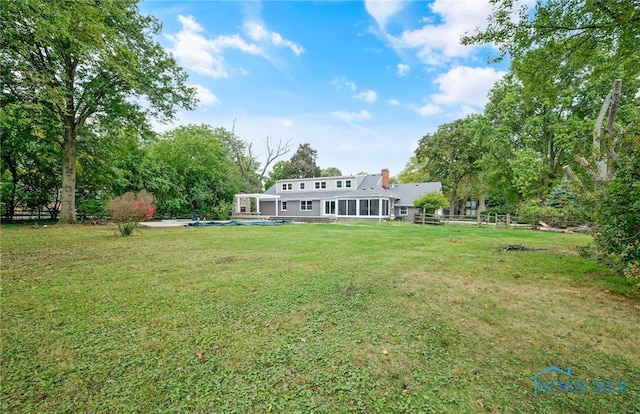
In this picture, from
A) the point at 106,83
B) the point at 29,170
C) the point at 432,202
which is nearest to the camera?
the point at 106,83

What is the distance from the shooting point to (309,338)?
3.07 m

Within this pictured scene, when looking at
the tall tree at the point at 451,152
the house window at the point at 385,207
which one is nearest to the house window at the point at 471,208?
the tall tree at the point at 451,152

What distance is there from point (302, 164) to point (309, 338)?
39.5m

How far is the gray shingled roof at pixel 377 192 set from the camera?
85.7ft

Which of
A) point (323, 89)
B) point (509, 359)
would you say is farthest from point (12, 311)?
point (323, 89)

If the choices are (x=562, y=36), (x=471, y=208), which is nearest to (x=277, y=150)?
(x=471, y=208)

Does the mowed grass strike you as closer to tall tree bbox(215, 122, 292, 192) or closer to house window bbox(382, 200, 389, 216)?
house window bbox(382, 200, 389, 216)

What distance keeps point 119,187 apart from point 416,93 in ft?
74.4

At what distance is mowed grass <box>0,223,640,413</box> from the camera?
2156 mm

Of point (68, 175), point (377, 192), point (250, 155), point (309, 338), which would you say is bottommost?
point (309, 338)

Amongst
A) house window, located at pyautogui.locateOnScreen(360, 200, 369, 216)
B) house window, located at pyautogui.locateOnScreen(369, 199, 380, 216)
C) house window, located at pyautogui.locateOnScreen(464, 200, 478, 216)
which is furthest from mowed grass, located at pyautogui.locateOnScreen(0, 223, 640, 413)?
house window, located at pyautogui.locateOnScreen(464, 200, 478, 216)

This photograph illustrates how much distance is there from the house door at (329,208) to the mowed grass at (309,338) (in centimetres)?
2113

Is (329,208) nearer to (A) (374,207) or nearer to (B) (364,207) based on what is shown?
(B) (364,207)

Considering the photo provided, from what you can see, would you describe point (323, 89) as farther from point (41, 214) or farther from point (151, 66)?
point (41, 214)
